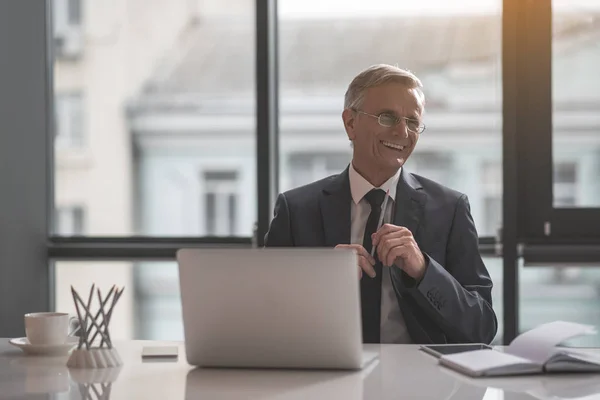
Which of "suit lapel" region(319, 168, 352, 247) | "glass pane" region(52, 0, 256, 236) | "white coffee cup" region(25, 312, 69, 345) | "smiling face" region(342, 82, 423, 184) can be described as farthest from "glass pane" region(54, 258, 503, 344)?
"white coffee cup" region(25, 312, 69, 345)

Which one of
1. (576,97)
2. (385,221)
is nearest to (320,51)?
(576,97)

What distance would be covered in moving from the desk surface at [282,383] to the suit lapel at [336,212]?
2.27 feet

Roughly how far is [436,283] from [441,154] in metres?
1.51

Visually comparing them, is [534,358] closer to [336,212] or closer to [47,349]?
[336,212]

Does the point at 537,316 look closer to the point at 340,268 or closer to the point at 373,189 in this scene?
the point at 373,189

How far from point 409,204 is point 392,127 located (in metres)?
0.23

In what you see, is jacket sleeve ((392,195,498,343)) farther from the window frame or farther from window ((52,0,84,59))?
window ((52,0,84,59))

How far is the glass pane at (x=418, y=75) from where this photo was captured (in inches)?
140

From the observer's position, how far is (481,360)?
1681mm

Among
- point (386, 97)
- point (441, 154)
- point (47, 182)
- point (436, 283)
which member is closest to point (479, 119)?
point (441, 154)

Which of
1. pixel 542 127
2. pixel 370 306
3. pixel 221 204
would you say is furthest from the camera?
pixel 221 204

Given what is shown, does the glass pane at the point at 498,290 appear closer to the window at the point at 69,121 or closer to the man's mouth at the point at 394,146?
the man's mouth at the point at 394,146

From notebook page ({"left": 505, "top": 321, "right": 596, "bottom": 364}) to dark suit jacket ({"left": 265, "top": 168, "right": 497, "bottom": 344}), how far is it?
0.42m

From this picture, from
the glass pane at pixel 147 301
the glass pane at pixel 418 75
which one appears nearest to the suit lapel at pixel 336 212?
the glass pane at pixel 418 75
